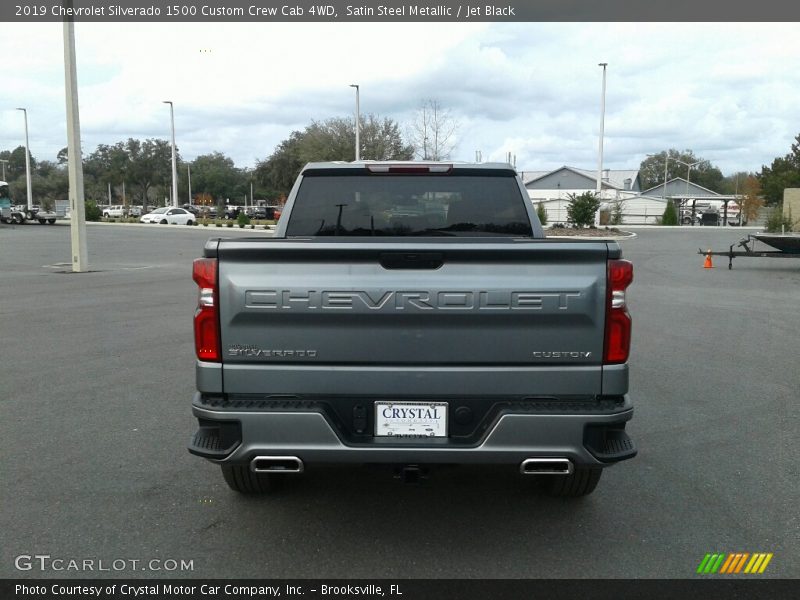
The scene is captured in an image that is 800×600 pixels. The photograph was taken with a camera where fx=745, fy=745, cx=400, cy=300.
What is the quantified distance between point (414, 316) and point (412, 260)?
0.88 feet

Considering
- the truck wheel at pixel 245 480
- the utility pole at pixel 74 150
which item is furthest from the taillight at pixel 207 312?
the utility pole at pixel 74 150

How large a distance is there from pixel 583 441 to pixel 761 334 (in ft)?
26.8

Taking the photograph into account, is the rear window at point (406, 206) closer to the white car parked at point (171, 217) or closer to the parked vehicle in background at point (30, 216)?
the white car parked at point (171, 217)

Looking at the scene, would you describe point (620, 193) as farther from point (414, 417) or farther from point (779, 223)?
point (414, 417)

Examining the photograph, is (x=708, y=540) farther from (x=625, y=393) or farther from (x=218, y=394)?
(x=218, y=394)

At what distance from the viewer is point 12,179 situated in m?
133

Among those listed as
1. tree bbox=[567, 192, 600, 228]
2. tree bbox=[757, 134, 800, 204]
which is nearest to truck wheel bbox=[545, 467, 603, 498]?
tree bbox=[567, 192, 600, 228]

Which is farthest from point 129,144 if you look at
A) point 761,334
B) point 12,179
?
point 761,334

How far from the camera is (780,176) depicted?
224 ft

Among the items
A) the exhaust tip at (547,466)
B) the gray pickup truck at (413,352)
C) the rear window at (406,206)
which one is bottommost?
the exhaust tip at (547,466)

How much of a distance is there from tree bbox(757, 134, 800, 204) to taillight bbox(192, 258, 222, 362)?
Result: 70183 mm

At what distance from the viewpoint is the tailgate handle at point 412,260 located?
3562 millimetres

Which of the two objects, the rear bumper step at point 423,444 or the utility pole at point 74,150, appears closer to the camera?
the rear bumper step at point 423,444

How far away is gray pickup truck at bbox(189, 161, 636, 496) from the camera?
139 inches
